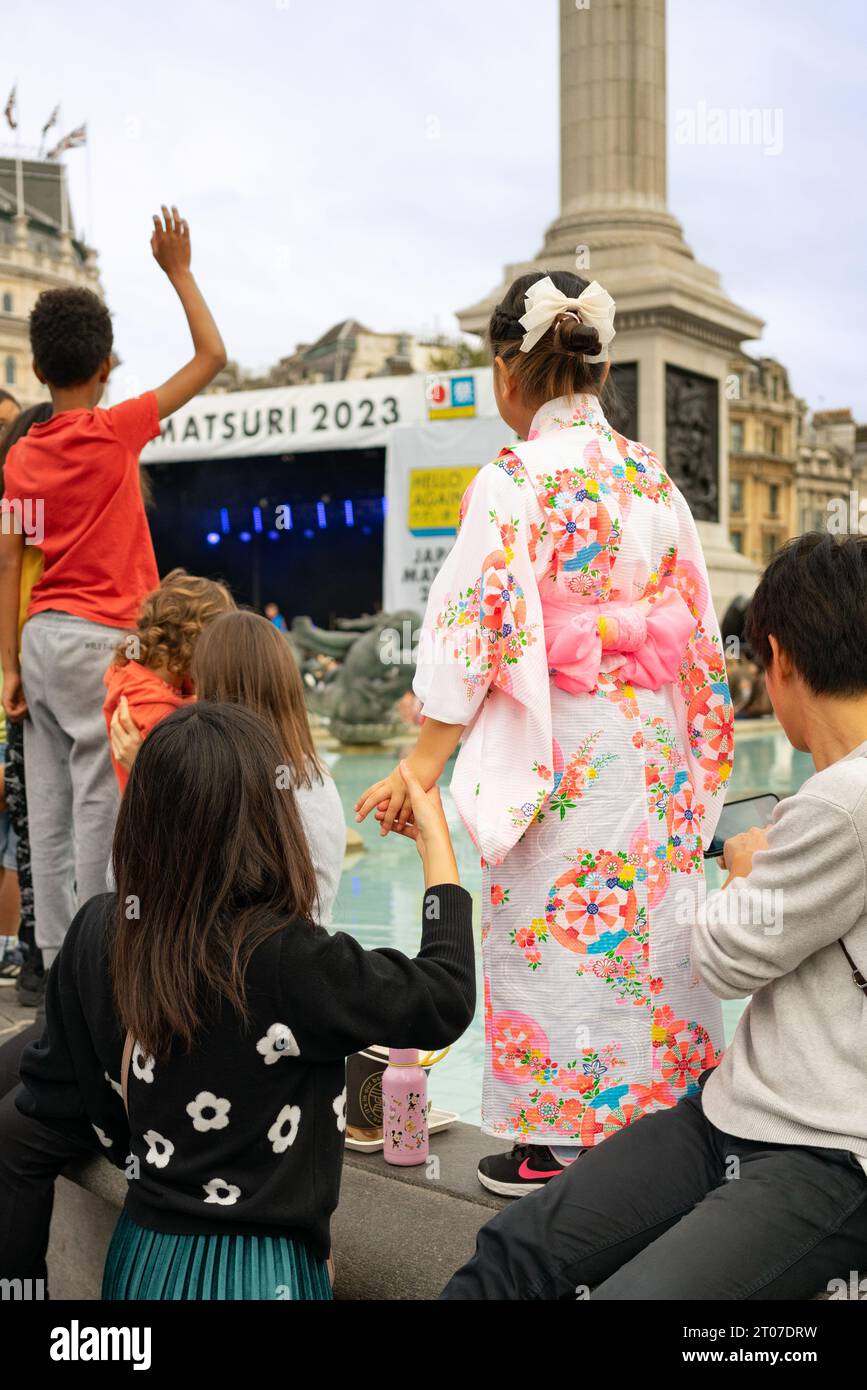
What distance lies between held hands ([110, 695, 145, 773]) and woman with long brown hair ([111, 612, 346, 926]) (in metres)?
0.48

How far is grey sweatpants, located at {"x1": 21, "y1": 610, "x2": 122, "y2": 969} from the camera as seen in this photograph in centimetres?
339

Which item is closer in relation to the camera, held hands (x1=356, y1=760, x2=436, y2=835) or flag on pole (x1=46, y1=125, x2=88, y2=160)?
held hands (x1=356, y1=760, x2=436, y2=835)

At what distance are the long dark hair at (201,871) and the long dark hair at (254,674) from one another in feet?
2.80

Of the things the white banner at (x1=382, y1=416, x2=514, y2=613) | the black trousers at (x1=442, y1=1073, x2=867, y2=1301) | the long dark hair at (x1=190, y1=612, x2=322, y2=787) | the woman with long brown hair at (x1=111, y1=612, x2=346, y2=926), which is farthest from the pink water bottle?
the white banner at (x1=382, y1=416, x2=514, y2=613)

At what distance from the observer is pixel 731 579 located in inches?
517

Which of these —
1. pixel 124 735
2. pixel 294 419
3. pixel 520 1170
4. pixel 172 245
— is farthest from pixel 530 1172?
pixel 294 419

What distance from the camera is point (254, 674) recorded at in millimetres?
2605

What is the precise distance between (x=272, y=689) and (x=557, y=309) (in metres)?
0.88

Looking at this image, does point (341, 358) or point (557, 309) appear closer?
point (557, 309)

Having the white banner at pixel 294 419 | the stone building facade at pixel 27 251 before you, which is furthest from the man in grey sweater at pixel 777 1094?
the stone building facade at pixel 27 251

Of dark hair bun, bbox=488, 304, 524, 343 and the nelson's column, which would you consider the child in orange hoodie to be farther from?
the nelson's column

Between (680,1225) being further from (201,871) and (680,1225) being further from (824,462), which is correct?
(824,462)

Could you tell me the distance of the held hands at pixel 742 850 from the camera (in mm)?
1912

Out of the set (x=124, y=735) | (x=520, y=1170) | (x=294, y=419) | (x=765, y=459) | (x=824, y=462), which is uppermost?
(x=824, y=462)
